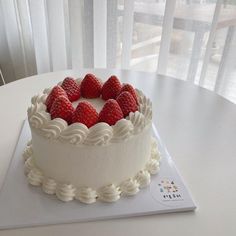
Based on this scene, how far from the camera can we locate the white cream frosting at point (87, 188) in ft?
2.43

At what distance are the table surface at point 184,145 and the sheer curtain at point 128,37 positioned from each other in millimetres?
195

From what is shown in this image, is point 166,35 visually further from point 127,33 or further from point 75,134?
point 75,134

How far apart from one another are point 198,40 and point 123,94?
739mm

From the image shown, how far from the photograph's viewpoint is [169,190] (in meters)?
0.77

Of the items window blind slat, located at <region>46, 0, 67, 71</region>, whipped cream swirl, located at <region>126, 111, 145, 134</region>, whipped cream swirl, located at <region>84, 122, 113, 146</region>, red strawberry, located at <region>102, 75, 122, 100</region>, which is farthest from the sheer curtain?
whipped cream swirl, located at <region>84, 122, 113, 146</region>

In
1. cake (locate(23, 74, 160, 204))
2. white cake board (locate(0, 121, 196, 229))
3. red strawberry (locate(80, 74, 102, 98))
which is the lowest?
white cake board (locate(0, 121, 196, 229))

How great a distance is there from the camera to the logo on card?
749 millimetres

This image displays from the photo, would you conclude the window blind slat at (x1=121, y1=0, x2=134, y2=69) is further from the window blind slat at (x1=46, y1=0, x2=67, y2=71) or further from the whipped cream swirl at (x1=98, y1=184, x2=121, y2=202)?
the whipped cream swirl at (x1=98, y1=184, x2=121, y2=202)

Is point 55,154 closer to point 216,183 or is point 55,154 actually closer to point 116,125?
point 116,125

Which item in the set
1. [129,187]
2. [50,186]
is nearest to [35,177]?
[50,186]

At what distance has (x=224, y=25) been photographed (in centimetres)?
129

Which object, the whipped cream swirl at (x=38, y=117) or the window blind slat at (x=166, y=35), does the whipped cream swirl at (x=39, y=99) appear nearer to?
the whipped cream swirl at (x=38, y=117)

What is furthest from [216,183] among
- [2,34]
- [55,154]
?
[2,34]

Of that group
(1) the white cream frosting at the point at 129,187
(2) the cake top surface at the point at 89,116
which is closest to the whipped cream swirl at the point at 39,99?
(2) the cake top surface at the point at 89,116
